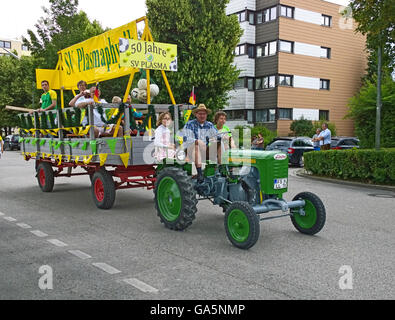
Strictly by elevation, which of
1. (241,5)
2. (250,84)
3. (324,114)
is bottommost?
(324,114)

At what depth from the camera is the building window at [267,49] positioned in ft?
109

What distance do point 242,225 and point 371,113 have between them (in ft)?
37.0

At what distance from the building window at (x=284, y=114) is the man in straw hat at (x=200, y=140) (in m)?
27.0

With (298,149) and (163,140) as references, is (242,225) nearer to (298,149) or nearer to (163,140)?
(163,140)

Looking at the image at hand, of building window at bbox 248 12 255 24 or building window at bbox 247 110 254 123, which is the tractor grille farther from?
building window at bbox 248 12 255 24

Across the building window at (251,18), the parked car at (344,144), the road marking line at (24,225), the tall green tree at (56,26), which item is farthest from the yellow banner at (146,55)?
the building window at (251,18)

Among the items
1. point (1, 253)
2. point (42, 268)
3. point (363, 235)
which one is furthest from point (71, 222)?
point (363, 235)

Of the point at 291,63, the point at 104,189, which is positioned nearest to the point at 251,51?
the point at 291,63

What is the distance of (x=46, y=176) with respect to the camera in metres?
10.5

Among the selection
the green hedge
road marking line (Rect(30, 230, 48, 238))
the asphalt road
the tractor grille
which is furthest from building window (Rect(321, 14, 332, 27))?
road marking line (Rect(30, 230, 48, 238))

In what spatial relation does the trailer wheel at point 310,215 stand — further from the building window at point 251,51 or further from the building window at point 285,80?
the building window at point 251,51

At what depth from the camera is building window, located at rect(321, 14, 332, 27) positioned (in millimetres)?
35562

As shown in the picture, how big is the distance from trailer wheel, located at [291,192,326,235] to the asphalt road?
15 cm
